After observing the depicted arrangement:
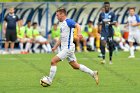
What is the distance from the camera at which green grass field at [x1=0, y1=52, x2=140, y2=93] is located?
48.2 ft

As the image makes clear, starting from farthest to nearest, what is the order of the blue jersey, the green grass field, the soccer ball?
the blue jersey
the soccer ball
the green grass field

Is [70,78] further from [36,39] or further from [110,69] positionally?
[36,39]

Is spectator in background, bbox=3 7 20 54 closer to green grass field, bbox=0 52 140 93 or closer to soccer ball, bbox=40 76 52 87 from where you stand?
green grass field, bbox=0 52 140 93

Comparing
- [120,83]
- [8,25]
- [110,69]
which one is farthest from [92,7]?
[120,83]

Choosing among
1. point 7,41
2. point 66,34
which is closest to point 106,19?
point 66,34

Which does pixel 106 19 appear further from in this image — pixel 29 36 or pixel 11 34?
pixel 29 36

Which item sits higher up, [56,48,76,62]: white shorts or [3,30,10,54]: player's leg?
[56,48,76,62]: white shorts

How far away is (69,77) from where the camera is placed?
18.0m

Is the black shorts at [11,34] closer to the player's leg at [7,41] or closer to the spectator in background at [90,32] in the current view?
the player's leg at [7,41]

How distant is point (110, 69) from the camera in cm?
2072

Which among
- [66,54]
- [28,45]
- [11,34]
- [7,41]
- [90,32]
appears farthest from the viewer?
[90,32]

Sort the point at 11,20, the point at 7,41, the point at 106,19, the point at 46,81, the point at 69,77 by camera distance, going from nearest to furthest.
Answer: the point at 46,81 < the point at 69,77 < the point at 106,19 < the point at 11,20 < the point at 7,41

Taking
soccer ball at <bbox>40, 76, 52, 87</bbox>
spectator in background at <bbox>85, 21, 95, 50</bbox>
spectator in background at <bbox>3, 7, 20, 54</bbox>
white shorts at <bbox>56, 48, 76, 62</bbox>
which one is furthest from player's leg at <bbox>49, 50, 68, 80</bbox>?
spectator in background at <bbox>85, 21, 95, 50</bbox>

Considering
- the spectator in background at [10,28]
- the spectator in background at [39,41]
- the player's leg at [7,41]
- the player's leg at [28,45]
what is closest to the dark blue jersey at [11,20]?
the spectator in background at [10,28]
